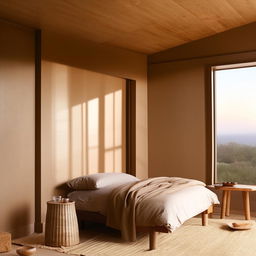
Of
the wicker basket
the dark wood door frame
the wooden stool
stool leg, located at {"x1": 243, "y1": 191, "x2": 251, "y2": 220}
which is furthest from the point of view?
the dark wood door frame

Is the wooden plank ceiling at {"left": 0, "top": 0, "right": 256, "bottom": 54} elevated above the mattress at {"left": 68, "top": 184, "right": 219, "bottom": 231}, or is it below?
above

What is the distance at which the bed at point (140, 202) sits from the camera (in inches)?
167

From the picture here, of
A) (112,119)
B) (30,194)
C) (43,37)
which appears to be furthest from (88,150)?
(43,37)

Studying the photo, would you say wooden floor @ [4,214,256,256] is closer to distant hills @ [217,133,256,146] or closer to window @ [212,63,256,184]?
window @ [212,63,256,184]

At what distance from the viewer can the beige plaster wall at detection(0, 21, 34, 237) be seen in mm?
4617

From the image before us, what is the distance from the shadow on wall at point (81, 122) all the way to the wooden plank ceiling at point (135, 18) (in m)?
0.55

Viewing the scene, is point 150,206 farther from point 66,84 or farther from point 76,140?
point 66,84

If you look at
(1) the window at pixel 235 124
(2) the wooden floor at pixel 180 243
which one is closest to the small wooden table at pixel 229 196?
(2) the wooden floor at pixel 180 243

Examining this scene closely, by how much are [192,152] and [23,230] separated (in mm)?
2882

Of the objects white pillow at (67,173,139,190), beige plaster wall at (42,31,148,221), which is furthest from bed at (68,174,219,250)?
beige plaster wall at (42,31,148,221)

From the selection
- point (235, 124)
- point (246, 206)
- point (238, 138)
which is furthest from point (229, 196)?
point (235, 124)

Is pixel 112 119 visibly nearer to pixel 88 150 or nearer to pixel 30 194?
pixel 88 150

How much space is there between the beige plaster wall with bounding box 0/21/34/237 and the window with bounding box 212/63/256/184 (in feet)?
9.54

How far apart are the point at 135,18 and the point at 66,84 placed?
1198mm
